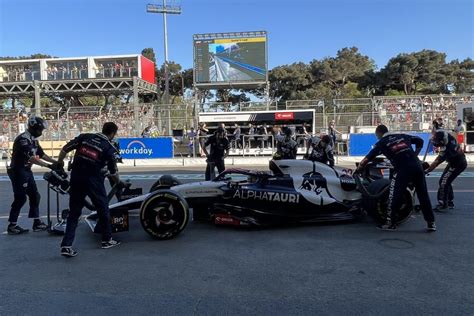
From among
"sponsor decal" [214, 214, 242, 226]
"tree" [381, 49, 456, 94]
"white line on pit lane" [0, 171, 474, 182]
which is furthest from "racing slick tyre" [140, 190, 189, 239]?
"tree" [381, 49, 456, 94]

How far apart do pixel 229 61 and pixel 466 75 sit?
3317 cm

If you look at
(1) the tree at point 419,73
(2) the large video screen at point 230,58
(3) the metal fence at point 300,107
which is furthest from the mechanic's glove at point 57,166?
(1) the tree at point 419,73

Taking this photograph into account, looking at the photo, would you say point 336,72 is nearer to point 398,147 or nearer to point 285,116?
point 285,116

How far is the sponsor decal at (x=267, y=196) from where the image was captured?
6133 millimetres

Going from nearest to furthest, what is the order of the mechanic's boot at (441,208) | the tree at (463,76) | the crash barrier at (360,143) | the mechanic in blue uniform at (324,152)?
the mechanic's boot at (441,208), the mechanic in blue uniform at (324,152), the crash barrier at (360,143), the tree at (463,76)

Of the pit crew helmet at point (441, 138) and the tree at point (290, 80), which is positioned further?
the tree at point (290, 80)

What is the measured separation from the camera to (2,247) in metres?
5.62

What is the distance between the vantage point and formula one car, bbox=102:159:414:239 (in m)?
6.15

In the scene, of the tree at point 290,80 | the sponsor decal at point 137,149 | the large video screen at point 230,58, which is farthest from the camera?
the tree at point 290,80

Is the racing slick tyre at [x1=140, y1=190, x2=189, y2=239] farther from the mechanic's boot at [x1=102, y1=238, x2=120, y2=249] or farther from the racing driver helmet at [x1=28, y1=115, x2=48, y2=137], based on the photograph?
the racing driver helmet at [x1=28, y1=115, x2=48, y2=137]

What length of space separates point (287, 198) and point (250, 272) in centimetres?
189

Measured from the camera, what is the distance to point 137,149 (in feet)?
66.4

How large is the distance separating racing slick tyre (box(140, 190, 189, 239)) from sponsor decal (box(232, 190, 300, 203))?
2.84 feet

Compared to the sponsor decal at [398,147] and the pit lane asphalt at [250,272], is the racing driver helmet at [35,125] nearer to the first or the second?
the pit lane asphalt at [250,272]
